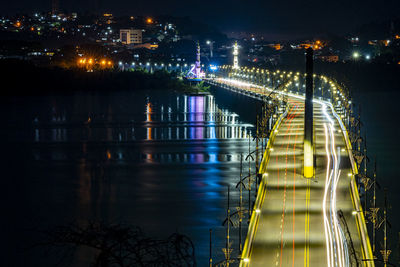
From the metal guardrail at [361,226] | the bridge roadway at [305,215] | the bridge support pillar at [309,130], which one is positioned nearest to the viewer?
the metal guardrail at [361,226]

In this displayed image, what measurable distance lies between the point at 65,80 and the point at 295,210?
240 feet

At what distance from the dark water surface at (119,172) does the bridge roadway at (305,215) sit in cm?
196

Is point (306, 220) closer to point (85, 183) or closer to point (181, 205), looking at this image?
point (181, 205)

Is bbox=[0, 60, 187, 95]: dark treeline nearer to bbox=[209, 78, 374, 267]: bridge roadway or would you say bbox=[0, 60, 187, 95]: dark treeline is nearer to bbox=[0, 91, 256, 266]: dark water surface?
bbox=[0, 91, 256, 266]: dark water surface

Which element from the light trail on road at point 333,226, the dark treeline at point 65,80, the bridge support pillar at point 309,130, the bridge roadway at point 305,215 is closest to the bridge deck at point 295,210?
the bridge roadway at point 305,215

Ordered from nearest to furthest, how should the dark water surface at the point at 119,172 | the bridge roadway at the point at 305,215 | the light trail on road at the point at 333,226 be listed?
1. the light trail on road at the point at 333,226
2. the bridge roadway at the point at 305,215
3. the dark water surface at the point at 119,172

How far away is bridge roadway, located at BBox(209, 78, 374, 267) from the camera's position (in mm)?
12328

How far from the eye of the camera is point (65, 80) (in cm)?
8525

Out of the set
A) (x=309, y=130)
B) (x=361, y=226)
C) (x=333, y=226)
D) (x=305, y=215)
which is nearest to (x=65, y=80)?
(x=309, y=130)

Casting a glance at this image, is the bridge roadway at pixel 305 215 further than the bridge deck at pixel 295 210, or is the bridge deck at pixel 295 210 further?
the bridge deck at pixel 295 210

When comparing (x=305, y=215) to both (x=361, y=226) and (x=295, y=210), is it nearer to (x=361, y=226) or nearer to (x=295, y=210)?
(x=295, y=210)

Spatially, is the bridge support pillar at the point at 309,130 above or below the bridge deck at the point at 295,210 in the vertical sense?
above

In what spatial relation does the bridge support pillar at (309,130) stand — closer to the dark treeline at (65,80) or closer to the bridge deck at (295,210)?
the bridge deck at (295,210)

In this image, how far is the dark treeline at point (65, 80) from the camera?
266 ft
